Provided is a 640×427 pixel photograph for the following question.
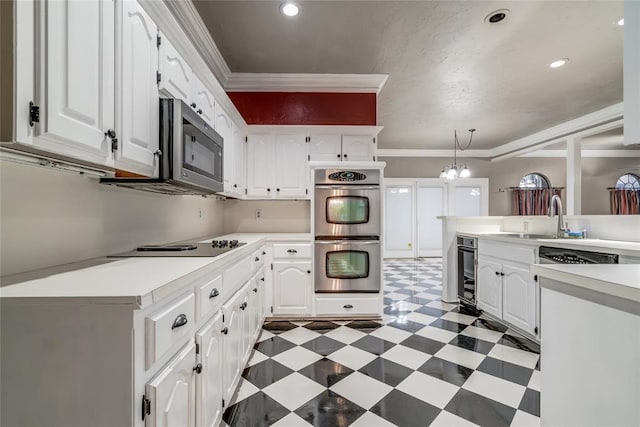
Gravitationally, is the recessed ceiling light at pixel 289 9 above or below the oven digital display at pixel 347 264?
above

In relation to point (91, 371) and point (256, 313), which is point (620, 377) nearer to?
point (91, 371)

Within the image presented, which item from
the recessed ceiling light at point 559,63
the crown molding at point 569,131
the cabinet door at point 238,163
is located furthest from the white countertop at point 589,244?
the crown molding at point 569,131

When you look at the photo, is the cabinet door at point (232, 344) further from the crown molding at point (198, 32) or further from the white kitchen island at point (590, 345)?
the crown molding at point (198, 32)

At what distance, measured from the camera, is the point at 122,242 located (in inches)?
63.7

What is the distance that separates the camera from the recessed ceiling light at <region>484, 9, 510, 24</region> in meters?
2.20

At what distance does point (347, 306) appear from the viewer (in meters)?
2.96

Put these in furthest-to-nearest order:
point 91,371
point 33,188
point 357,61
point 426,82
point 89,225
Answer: point 426,82 < point 357,61 < point 89,225 < point 33,188 < point 91,371

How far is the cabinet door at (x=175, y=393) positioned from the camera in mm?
824

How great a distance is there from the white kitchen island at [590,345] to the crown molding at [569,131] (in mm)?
4799

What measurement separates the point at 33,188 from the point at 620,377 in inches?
83.2

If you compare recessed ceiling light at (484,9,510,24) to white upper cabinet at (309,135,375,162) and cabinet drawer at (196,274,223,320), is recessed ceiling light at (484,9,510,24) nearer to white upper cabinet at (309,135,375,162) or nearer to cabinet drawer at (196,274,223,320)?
white upper cabinet at (309,135,375,162)

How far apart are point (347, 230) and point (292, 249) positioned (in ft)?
1.99

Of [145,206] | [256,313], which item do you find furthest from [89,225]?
[256,313]

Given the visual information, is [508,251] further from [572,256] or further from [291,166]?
[291,166]
